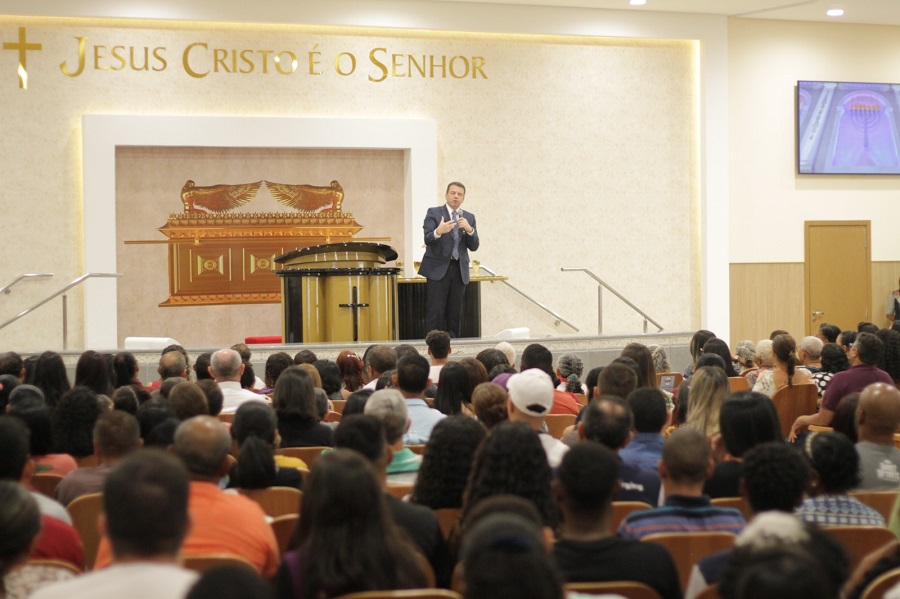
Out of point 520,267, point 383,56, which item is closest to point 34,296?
point 383,56

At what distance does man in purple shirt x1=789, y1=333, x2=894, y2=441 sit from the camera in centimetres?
582

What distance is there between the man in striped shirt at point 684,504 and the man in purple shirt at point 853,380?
8.68ft

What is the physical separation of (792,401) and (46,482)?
4.16m

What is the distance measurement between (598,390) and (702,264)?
9912 millimetres

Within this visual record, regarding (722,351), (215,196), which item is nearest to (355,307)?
(215,196)

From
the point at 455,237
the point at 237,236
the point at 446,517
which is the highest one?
the point at 237,236

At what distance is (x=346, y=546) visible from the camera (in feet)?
8.38

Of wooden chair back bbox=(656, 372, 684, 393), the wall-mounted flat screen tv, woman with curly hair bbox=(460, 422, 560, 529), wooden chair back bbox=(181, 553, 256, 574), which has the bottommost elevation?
wooden chair back bbox=(181, 553, 256, 574)

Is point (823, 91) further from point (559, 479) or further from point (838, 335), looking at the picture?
point (559, 479)

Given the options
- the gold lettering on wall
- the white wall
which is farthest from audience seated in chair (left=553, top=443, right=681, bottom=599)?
the white wall

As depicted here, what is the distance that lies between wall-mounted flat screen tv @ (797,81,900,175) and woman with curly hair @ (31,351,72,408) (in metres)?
11.8

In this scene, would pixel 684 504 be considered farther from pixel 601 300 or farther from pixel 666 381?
pixel 601 300

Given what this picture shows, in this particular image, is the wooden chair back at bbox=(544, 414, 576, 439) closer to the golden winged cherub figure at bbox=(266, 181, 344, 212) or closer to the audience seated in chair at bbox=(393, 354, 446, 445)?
the audience seated in chair at bbox=(393, 354, 446, 445)

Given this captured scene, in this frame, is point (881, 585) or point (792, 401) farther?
point (792, 401)
